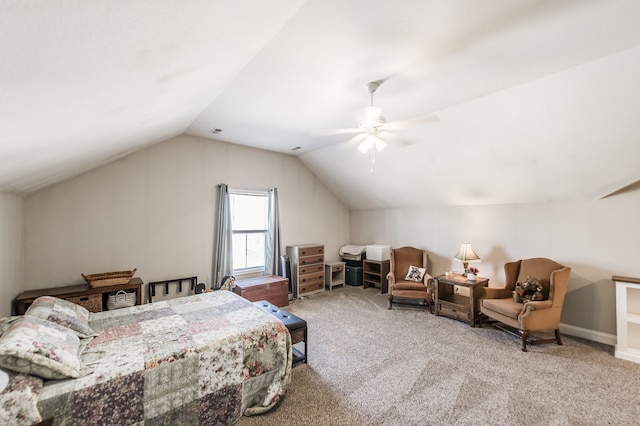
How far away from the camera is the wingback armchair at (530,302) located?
328 centimetres

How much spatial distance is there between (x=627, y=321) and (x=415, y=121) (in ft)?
10.7

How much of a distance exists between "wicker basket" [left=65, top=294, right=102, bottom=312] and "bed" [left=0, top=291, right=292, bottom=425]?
2.61ft

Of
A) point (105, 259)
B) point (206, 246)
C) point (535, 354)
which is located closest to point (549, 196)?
point (535, 354)

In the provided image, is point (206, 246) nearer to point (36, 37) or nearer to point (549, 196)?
point (36, 37)

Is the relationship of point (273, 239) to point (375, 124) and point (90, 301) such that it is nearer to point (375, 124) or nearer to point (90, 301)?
point (90, 301)

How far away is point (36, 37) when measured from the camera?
0.77m

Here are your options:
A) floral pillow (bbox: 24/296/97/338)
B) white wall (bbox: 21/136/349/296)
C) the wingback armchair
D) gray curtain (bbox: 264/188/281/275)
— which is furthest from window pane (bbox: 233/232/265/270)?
the wingback armchair

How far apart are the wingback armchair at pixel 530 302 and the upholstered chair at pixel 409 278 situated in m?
0.86

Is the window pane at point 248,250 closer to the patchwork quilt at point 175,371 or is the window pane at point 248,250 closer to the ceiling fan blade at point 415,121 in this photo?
the patchwork quilt at point 175,371

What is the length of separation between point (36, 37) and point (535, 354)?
179 inches

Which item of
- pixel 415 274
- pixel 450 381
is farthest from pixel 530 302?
pixel 415 274

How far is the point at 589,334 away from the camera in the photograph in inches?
140

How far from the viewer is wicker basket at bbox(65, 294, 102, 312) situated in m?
3.30

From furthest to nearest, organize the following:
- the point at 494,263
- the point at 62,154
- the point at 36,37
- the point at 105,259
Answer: the point at 494,263, the point at 105,259, the point at 62,154, the point at 36,37
